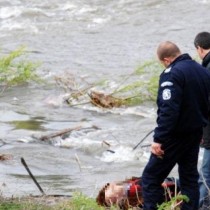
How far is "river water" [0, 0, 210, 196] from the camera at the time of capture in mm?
10320

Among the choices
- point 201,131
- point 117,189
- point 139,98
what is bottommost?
point 139,98

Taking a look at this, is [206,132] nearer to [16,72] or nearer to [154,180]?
[154,180]

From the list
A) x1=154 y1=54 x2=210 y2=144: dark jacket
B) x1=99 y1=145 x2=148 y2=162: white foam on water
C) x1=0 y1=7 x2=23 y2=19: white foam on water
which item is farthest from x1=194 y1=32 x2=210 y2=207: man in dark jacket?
x1=0 y1=7 x2=23 y2=19: white foam on water

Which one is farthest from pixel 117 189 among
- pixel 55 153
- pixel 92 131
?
pixel 92 131

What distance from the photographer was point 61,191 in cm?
879

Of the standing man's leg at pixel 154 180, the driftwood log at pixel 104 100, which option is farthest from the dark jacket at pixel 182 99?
the driftwood log at pixel 104 100

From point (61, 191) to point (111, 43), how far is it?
1250 cm

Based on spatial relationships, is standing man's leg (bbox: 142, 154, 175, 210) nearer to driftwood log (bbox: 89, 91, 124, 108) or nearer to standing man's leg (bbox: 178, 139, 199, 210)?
standing man's leg (bbox: 178, 139, 199, 210)

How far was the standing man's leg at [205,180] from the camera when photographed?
6978 mm

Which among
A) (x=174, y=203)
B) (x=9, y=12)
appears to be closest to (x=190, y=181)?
(x=174, y=203)

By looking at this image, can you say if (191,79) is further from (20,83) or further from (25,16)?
(25,16)

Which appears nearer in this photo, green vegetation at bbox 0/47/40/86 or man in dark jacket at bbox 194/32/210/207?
man in dark jacket at bbox 194/32/210/207

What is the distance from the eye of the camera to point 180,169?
21.7 feet

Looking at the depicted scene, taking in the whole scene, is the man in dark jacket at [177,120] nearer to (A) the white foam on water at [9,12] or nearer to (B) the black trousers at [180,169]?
(B) the black trousers at [180,169]
